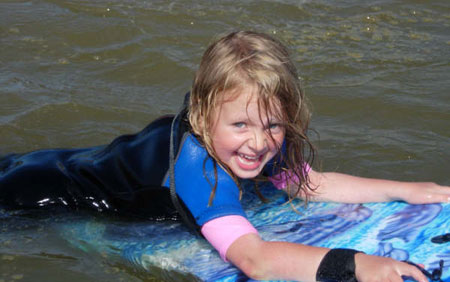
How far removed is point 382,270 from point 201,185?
0.78 metres

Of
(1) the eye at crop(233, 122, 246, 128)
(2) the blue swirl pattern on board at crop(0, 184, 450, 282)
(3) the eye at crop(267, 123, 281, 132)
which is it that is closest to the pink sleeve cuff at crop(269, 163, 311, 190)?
(2) the blue swirl pattern on board at crop(0, 184, 450, 282)

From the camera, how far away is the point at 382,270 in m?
2.25

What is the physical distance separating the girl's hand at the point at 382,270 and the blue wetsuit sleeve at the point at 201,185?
520 millimetres

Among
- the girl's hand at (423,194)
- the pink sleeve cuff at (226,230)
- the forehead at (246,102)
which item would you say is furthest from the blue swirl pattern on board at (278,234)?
the forehead at (246,102)

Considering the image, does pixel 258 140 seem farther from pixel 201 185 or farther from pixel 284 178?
pixel 284 178

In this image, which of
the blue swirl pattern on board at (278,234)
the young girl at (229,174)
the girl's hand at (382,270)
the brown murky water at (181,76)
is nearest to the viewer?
the girl's hand at (382,270)

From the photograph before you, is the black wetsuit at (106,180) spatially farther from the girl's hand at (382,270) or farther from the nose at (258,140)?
the girl's hand at (382,270)

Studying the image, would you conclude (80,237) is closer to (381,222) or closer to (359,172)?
(381,222)

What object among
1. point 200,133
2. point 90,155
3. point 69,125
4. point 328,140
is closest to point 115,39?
point 69,125

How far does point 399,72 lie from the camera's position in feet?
17.1

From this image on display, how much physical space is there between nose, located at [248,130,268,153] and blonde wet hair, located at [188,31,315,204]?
0.28ft

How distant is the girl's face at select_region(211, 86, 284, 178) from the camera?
8.15 feet

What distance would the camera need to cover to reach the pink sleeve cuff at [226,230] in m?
2.52

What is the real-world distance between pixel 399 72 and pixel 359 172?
1.57 metres
